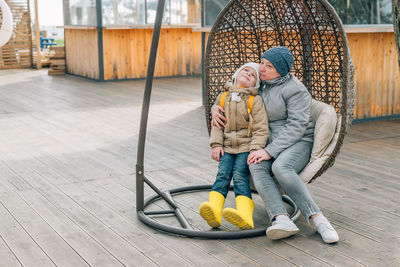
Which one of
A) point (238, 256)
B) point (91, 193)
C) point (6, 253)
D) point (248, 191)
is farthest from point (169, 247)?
point (91, 193)

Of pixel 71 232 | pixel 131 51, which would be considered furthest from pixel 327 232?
pixel 131 51

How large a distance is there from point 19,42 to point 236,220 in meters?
11.3

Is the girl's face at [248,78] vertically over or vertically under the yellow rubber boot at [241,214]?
over

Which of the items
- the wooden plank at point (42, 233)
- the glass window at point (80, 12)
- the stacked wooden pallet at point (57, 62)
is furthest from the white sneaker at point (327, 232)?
the stacked wooden pallet at point (57, 62)

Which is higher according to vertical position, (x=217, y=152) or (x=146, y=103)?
(x=146, y=103)

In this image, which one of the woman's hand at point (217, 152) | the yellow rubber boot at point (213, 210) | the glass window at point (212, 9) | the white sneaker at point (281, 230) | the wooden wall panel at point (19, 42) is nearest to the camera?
the white sneaker at point (281, 230)

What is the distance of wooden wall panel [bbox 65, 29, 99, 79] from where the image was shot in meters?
10.2

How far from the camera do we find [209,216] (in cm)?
269

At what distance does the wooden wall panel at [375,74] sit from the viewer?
5.70 metres

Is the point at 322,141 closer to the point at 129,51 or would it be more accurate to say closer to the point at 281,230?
the point at 281,230

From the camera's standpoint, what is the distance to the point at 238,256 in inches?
96.2

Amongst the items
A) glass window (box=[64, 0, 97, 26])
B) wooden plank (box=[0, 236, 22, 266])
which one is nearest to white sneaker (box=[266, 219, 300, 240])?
wooden plank (box=[0, 236, 22, 266])

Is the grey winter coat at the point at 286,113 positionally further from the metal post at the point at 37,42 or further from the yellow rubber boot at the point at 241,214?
the metal post at the point at 37,42

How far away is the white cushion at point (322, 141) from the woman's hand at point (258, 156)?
20 cm
